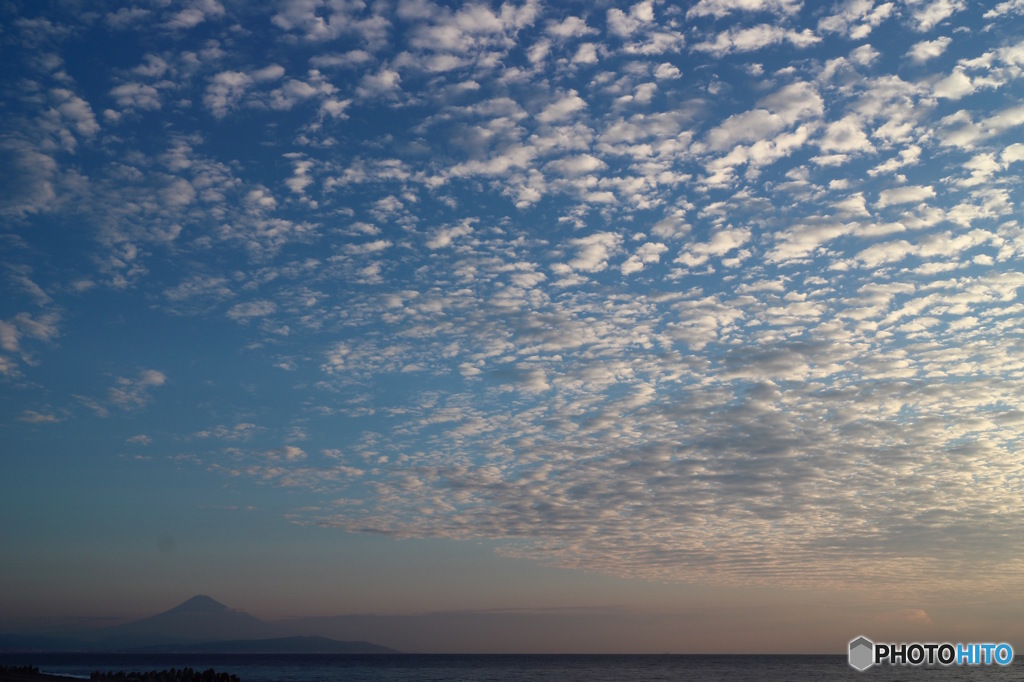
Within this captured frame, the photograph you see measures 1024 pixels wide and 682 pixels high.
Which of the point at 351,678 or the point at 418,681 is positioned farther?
the point at 351,678

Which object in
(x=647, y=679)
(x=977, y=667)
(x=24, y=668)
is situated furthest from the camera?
(x=977, y=667)

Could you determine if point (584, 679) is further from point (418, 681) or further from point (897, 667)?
point (897, 667)

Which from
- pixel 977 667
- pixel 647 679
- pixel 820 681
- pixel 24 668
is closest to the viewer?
pixel 24 668

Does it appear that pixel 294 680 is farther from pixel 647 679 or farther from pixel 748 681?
pixel 748 681

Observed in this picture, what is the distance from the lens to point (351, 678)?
427ft

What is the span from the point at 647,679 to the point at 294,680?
189 ft

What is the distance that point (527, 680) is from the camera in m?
120

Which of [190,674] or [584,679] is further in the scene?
[584,679]

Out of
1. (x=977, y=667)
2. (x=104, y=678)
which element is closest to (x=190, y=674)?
(x=104, y=678)

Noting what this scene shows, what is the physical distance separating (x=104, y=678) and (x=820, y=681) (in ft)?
326

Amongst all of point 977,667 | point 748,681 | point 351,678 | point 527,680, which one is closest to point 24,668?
point 351,678

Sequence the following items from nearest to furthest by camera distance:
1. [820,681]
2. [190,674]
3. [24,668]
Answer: [190,674] → [24,668] → [820,681]

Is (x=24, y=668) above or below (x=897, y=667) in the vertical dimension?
above

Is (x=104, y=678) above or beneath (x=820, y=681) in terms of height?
above
